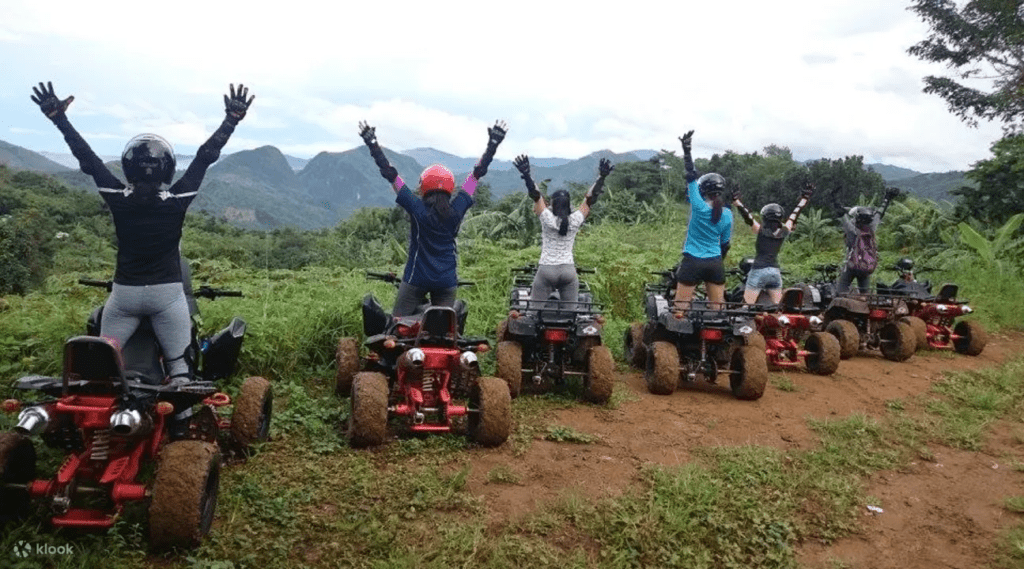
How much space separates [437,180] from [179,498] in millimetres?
3278

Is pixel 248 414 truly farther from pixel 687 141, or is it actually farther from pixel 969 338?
pixel 969 338

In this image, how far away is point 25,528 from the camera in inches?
139

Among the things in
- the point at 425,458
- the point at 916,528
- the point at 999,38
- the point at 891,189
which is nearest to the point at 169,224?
the point at 425,458

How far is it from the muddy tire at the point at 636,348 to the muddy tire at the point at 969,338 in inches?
212

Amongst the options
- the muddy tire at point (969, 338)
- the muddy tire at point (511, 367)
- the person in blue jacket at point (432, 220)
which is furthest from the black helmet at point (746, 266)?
the person in blue jacket at point (432, 220)

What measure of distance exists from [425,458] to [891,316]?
25.9 feet

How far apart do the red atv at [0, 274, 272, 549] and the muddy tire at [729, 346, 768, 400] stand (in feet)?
17.3

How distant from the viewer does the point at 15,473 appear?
11.7 ft

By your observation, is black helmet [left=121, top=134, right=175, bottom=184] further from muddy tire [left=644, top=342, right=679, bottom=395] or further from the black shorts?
the black shorts

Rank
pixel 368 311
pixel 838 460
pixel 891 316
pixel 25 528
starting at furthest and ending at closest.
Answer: pixel 891 316, pixel 368 311, pixel 838 460, pixel 25 528

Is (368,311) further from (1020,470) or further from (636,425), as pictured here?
(1020,470)

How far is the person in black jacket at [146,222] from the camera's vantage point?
405cm

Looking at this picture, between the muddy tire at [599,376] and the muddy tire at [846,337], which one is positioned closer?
the muddy tire at [599,376]

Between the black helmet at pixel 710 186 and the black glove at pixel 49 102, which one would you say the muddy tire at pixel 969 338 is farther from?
the black glove at pixel 49 102
